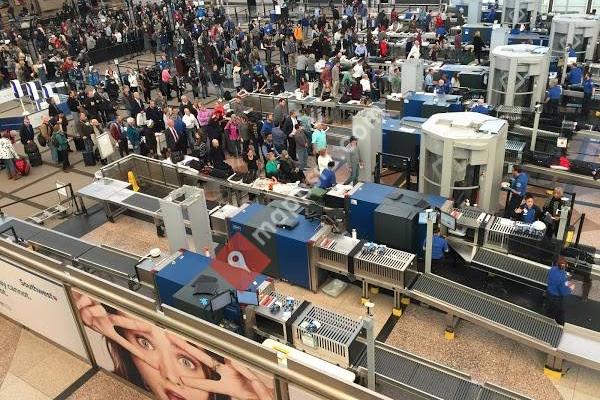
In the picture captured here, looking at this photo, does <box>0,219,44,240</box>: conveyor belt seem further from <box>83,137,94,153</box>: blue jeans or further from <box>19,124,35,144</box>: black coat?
<box>19,124,35,144</box>: black coat

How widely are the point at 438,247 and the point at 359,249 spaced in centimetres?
123

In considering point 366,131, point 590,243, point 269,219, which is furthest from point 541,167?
point 269,219

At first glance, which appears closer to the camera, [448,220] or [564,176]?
[448,220]

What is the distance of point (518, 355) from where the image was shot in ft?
24.8

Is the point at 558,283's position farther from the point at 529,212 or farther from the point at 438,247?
the point at 529,212

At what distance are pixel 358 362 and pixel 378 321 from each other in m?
2.18

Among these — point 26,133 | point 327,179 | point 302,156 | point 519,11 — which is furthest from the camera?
point 519,11

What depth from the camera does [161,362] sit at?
5.98 meters

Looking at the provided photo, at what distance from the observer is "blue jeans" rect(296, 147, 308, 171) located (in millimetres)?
12914

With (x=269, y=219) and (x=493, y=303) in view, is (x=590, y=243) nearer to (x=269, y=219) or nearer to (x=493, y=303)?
(x=493, y=303)

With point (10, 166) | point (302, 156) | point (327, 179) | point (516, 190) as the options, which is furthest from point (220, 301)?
point (10, 166)

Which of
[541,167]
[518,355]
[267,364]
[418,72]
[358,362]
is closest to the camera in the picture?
[267,364]

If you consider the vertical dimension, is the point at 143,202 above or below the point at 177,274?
below
